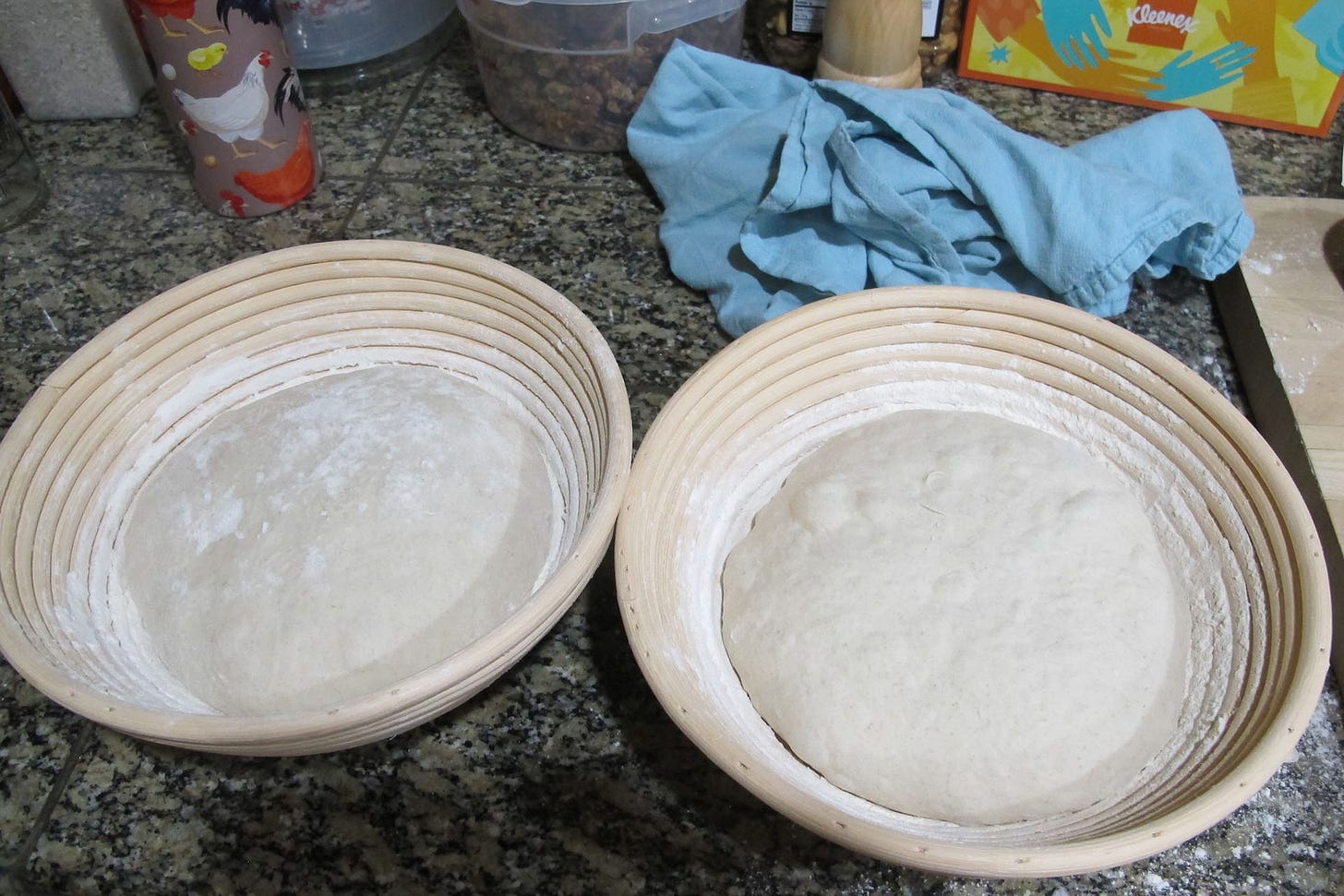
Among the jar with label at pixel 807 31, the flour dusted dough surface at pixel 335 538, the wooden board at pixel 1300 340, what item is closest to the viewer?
the flour dusted dough surface at pixel 335 538

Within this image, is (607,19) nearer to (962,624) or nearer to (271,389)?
(271,389)

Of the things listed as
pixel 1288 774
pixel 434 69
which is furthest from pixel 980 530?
pixel 434 69

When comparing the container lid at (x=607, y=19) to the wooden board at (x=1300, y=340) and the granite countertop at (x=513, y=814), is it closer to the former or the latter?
the granite countertop at (x=513, y=814)

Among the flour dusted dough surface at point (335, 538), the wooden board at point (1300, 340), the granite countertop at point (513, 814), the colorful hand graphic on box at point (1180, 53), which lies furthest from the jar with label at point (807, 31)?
the flour dusted dough surface at point (335, 538)

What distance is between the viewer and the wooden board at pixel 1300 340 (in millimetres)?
806

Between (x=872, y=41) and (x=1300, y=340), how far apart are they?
0.52m

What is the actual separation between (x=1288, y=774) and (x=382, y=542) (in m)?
0.68

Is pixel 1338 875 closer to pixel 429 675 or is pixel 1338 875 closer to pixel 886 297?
pixel 886 297

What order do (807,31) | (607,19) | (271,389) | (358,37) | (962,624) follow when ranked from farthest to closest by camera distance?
(358,37), (807,31), (607,19), (271,389), (962,624)

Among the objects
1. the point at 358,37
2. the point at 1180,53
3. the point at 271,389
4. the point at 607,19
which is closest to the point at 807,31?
the point at 607,19

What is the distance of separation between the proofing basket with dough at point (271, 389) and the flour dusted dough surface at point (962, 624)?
16cm

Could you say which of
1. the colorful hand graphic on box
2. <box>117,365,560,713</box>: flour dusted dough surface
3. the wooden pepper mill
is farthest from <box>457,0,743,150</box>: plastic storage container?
<box>117,365,560,713</box>: flour dusted dough surface

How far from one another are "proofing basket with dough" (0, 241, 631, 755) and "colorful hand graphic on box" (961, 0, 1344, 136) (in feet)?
2.50

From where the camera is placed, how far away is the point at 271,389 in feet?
2.73
